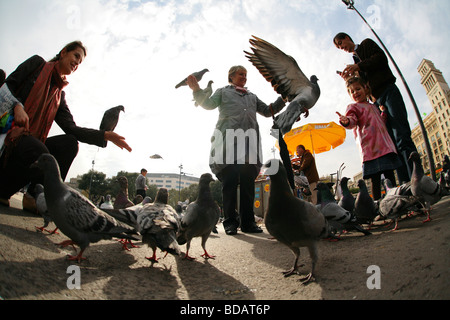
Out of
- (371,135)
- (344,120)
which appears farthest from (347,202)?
(344,120)

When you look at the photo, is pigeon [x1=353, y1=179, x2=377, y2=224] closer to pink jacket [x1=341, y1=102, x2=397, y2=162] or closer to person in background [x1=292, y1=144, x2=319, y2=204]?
pink jacket [x1=341, y1=102, x2=397, y2=162]

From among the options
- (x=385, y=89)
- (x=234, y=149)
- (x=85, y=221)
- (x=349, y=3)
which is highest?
(x=349, y=3)

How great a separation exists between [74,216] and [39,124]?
1.80m

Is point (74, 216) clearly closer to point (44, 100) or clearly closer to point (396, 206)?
point (44, 100)

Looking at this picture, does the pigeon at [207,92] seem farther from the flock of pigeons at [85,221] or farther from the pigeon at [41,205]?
the pigeon at [41,205]

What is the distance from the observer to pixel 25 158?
2.70 m

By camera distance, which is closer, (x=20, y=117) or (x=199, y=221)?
(x=20, y=117)

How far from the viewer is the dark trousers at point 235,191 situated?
13.0 feet

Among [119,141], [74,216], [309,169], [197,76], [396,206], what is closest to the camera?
[74,216]

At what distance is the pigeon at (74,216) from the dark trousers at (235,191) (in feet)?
6.72

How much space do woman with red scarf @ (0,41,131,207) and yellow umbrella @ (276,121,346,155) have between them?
9364 millimetres

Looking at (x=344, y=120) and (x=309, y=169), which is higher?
(x=344, y=120)
